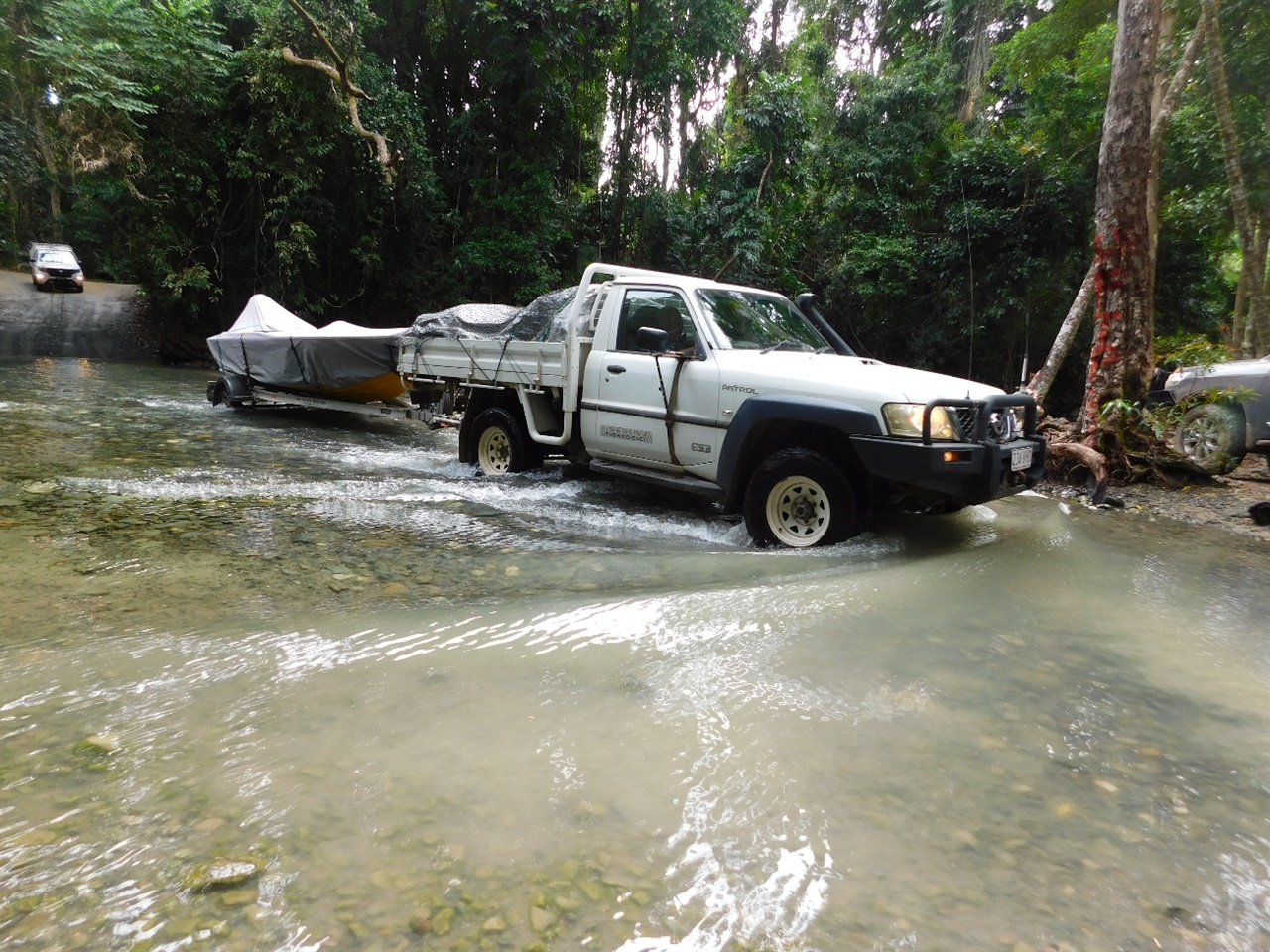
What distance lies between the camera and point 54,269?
26766 millimetres

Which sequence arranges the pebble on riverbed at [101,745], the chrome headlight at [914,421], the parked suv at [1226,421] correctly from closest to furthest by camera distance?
the pebble on riverbed at [101,745] → the chrome headlight at [914,421] → the parked suv at [1226,421]

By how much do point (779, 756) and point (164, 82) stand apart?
2181cm

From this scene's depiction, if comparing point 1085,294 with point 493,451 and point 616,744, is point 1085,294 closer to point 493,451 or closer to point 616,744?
point 493,451

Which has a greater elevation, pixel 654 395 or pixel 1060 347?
pixel 1060 347

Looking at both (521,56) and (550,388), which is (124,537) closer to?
(550,388)

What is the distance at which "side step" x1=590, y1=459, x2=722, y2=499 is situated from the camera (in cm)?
591

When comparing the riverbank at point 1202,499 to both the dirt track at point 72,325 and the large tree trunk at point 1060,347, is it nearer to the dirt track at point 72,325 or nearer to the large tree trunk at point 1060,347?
the large tree trunk at point 1060,347

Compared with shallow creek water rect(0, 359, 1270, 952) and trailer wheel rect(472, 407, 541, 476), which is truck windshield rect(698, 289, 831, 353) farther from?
trailer wheel rect(472, 407, 541, 476)

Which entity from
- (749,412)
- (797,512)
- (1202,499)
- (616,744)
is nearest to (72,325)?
(749,412)

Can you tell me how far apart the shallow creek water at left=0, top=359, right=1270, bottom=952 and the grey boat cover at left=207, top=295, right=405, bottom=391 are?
522 cm

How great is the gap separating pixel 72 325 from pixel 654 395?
81.4 feet

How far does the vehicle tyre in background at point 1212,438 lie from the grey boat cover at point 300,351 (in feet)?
31.1

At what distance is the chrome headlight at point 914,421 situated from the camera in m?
4.88

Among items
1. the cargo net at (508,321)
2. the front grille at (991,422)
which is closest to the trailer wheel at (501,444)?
the cargo net at (508,321)
